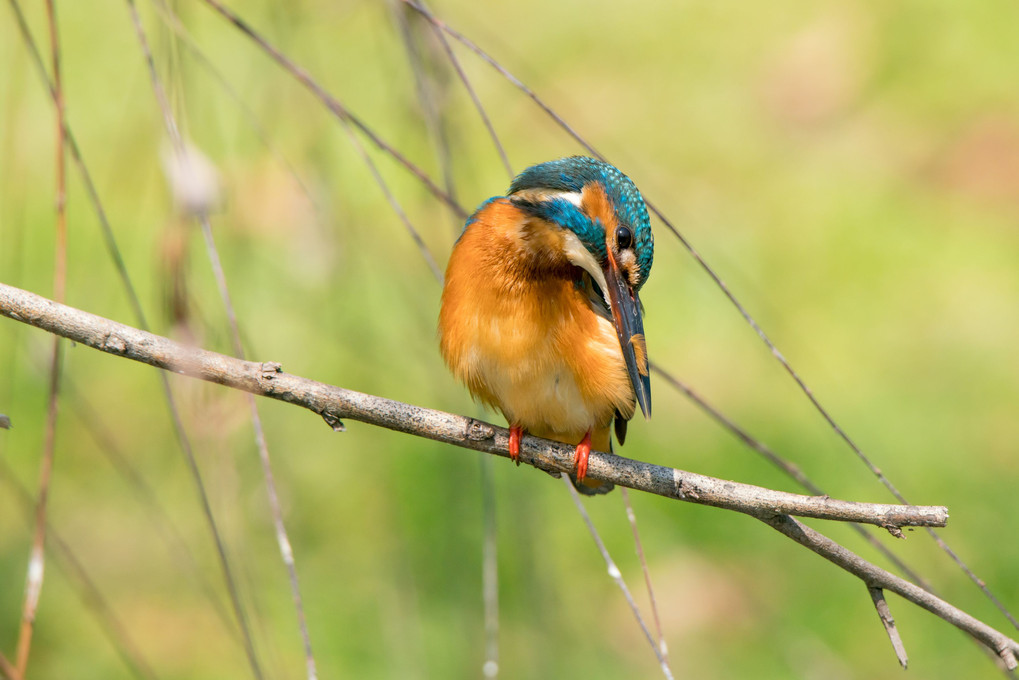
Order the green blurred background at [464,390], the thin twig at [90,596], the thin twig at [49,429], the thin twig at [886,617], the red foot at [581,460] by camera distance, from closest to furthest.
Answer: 1. the thin twig at [886,617]
2. the thin twig at [49,429]
3. the thin twig at [90,596]
4. the red foot at [581,460]
5. the green blurred background at [464,390]

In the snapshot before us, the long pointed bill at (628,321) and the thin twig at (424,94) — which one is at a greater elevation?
the thin twig at (424,94)

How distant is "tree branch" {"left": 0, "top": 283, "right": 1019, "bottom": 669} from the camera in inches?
55.2

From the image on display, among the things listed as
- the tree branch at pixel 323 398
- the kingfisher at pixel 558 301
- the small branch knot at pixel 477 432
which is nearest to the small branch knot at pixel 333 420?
the tree branch at pixel 323 398

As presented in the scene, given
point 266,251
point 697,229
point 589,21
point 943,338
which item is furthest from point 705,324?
point 589,21

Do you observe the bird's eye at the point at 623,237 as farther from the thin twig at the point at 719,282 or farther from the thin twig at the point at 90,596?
the thin twig at the point at 90,596

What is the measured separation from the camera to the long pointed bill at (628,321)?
2088mm

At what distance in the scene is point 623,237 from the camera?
2143 mm

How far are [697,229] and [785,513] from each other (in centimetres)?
416

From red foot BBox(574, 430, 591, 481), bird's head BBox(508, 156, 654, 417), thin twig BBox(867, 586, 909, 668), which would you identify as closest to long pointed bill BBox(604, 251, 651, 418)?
bird's head BBox(508, 156, 654, 417)

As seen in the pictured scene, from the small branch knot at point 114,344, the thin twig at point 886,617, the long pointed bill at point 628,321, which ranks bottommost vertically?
the thin twig at point 886,617

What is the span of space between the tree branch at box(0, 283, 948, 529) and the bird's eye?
643 mm

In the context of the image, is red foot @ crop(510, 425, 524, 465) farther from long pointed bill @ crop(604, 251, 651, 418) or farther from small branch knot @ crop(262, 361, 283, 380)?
small branch knot @ crop(262, 361, 283, 380)

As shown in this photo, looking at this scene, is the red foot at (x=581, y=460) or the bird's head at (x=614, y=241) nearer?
the red foot at (x=581, y=460)

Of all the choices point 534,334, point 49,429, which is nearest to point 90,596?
point 49,429
